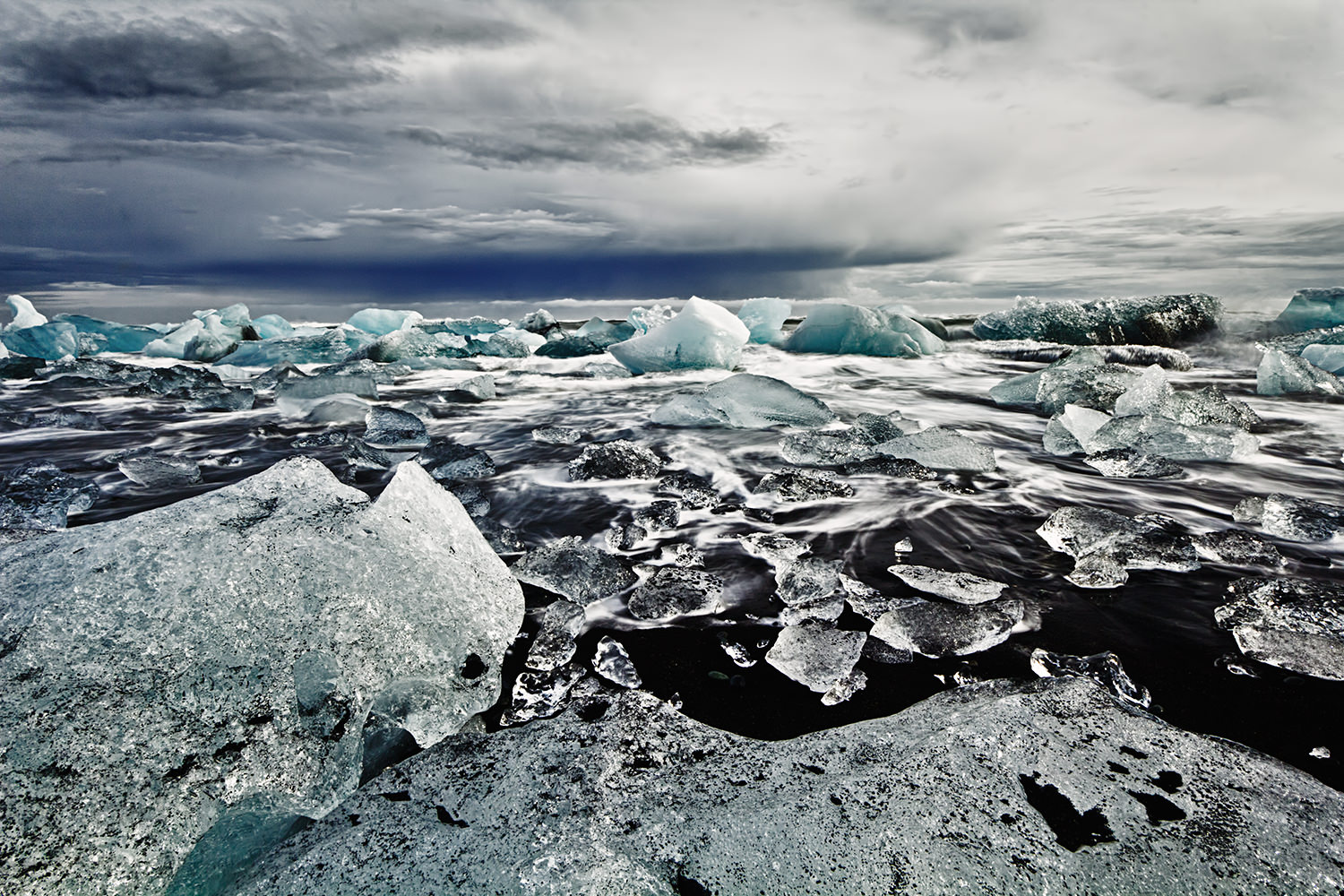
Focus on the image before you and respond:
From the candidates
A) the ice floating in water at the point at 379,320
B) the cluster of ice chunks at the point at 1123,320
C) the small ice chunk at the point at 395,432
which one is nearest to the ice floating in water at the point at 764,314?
the cluster of ice chunks at the point at 1123,320

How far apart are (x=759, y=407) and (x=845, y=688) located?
10.1 feet

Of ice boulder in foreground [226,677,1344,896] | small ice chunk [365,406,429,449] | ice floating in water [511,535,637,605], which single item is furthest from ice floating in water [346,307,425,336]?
ice boulder in foreground [226,677,1344,896]

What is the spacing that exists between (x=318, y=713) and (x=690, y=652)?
0.79 meters

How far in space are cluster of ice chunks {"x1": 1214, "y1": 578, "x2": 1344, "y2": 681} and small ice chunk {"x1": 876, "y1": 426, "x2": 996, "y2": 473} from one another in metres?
1.36

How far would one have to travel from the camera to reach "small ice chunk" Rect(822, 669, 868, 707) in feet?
4.63

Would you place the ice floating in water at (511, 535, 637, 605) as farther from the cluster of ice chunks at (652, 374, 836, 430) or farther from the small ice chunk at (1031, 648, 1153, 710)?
the cluster of ice chunks at (652, 374, 836, 430)

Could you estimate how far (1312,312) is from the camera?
37.7 ft

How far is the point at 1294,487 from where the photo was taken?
3148mm

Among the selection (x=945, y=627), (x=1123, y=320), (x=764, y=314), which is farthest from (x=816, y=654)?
(x=1123, y=320)

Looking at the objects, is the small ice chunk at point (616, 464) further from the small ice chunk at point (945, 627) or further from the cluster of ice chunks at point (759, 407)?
the small ice chunk at point (945, 627)

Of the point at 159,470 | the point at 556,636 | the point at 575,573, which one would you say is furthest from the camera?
the point at 159,470

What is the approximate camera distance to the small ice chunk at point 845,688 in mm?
1411

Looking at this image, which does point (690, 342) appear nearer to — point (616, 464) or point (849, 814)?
point (616, 464)

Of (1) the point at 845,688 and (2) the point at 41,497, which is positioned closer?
(1) the point at 845,688
